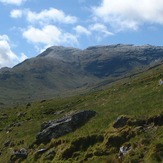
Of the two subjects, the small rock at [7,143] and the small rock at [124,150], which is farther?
the small rock at [7,143]

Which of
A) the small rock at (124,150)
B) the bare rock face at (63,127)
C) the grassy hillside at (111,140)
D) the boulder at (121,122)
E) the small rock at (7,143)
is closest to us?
the grassy hillside at (111,140)

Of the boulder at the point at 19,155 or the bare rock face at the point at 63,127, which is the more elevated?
the bare rock face at the point at 63,127

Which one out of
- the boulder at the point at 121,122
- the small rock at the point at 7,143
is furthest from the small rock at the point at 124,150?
the small rock at the point at 7,143

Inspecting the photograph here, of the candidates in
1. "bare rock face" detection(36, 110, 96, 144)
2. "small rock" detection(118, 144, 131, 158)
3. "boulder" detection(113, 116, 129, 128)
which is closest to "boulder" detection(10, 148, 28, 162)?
"bare rock face" detection(36, 110, 96, 144)

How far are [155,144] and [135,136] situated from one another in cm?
Answer: 395

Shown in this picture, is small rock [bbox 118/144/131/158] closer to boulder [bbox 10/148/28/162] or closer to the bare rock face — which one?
the bare rock face

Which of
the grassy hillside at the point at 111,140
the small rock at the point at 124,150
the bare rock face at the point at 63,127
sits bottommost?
the small rock at the point at 124,150

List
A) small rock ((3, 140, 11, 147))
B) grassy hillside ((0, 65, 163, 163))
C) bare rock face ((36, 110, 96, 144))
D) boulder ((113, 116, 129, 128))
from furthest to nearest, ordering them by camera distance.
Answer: small rock ((3, 140, 11, 147)), bare rock face ((36, 110, 96, 144)), boulder ((113, 116, 129, 128)), grassy hillside ((0, 65, 163, 163))

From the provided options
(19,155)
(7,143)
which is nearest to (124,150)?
(19,155)

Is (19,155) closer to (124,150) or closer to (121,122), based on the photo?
(121,122)

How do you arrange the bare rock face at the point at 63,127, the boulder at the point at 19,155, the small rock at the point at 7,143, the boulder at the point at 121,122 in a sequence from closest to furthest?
1. the boulder at the point at 121,122
2. the boulder at the point at 19,155
3. the bare rock face at the point at 63,127
4. the small rock at the point at 7,143

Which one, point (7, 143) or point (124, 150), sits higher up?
point (7, 143)

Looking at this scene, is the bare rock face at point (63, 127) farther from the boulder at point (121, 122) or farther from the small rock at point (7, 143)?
the small rock at point (7, 143)

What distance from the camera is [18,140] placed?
44781 millimetres
